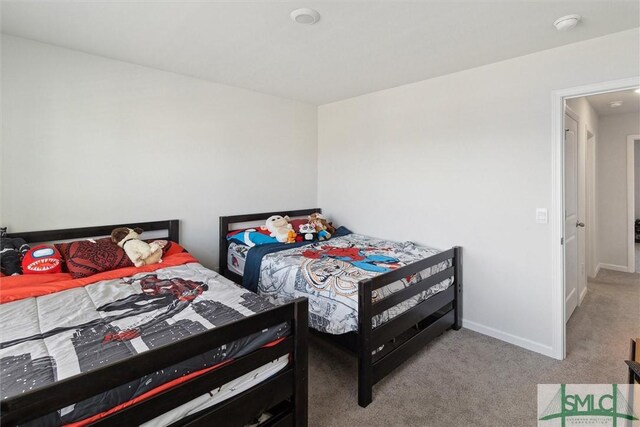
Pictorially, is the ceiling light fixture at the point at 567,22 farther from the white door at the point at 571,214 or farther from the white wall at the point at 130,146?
the white wall at the point at 130,146

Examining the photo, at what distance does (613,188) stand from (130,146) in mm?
6361

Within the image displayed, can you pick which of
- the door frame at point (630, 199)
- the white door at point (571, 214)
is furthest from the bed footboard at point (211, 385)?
the door frame at point (630, 199)

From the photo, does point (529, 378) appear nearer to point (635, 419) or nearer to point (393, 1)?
point (635, 419)

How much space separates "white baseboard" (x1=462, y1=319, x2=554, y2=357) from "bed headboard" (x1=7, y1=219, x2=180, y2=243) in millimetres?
2927

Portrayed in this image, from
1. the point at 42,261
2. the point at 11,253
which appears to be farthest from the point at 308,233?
the point at 11,253

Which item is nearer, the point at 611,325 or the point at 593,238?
the point at 611,325

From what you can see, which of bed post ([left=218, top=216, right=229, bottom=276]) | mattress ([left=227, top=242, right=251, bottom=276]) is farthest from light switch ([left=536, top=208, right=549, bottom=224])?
bed post ([left=218, top=216, right=229, bottom=276])

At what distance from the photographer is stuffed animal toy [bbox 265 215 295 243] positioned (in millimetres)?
3324

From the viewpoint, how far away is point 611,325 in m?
2.94

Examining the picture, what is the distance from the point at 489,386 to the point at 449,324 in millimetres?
718

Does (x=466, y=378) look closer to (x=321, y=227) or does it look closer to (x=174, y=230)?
(x=321, y=227)

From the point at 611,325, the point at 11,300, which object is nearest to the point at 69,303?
the point at 11,300

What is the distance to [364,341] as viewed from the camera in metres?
1.90

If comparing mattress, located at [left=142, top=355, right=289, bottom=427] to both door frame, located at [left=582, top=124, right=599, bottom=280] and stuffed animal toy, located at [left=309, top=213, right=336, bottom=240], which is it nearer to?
stuffed animal toy, located at [left=309, top=213, right=336, bottom=240]
